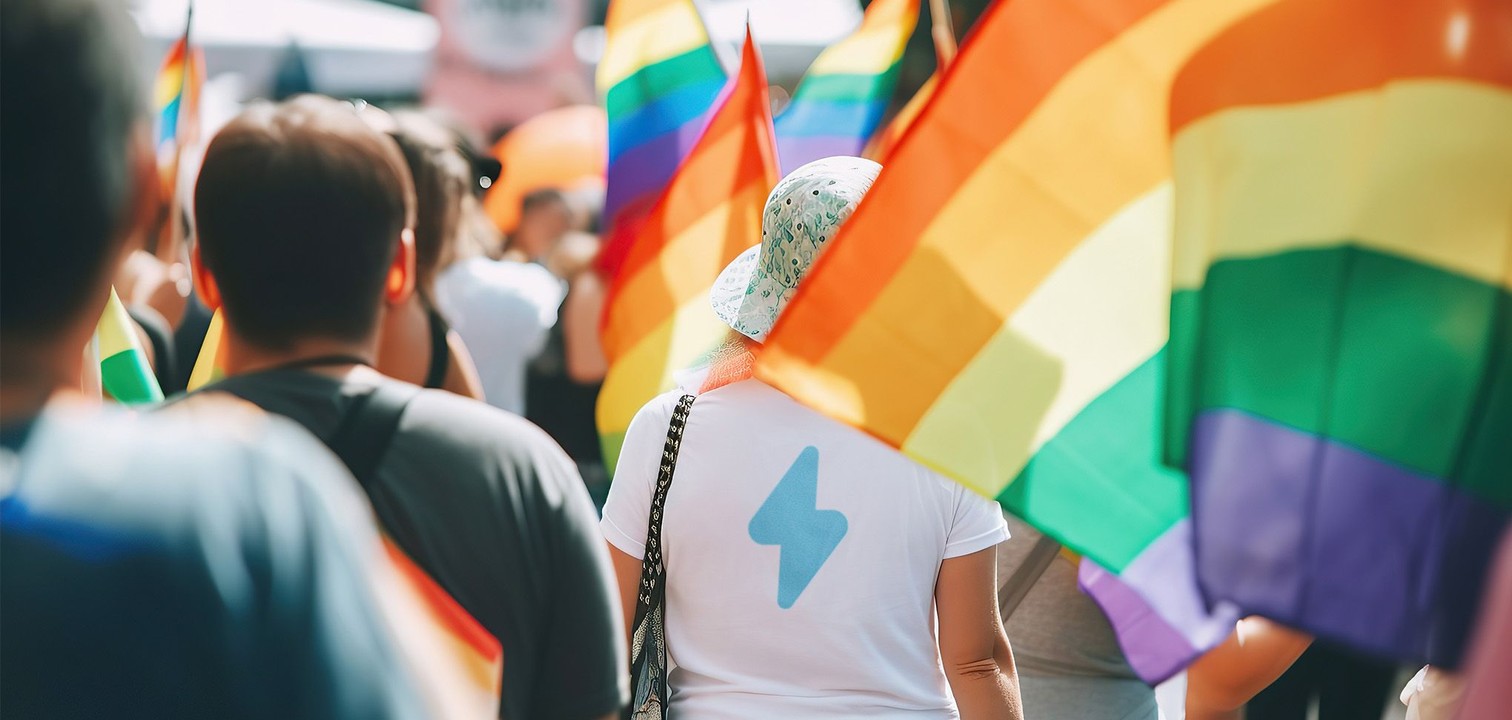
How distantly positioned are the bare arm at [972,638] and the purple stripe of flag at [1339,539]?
1.81 ft

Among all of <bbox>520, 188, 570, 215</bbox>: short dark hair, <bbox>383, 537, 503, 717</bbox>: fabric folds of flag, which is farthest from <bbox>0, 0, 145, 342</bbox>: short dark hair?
<bbox>520, 188, 570, 215</bbox>: short dark hair

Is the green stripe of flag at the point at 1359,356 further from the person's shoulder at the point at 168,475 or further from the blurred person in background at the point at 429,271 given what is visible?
the blurred person in background at the point at 429,271

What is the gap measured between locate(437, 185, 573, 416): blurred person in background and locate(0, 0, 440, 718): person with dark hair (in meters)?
3.17

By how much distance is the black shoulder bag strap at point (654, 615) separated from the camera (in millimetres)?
2109

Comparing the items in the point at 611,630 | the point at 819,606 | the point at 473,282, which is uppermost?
the point at 611,630

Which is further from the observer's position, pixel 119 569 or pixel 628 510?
pixel 628 510

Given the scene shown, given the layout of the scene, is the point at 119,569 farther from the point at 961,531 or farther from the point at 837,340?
the point at 961,531

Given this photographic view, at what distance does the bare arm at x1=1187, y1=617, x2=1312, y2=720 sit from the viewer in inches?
81.0

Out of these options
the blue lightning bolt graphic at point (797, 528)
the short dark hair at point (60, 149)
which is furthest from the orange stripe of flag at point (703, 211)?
the short dark hair at point (60, 149)

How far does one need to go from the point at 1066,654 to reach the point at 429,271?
4.92ft

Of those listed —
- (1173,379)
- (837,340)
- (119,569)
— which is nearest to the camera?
(119,569)

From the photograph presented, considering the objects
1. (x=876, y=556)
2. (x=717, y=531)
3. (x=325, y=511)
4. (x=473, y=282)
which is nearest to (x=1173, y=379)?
(x=876, y=556)

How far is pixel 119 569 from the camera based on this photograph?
0.90 meters

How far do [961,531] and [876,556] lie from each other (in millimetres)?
138
